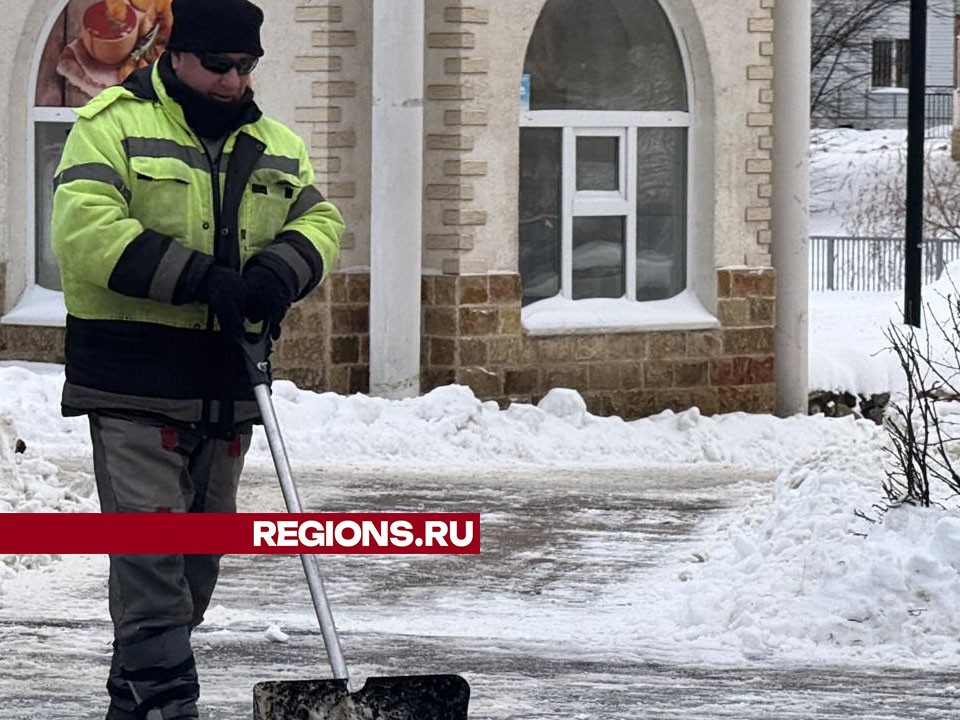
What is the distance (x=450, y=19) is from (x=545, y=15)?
0.98 meters

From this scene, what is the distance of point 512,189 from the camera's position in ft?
51.5

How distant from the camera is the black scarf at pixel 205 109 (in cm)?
556

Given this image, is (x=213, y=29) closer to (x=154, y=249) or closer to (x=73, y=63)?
(x=154, y=249)

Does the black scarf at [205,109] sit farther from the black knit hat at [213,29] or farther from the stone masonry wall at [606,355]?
the stone masonry wall at [606,355]

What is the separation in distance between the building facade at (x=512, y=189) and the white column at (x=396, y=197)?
15 millimetres

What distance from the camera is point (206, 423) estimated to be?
5574mm

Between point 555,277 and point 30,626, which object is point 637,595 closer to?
point 30,626

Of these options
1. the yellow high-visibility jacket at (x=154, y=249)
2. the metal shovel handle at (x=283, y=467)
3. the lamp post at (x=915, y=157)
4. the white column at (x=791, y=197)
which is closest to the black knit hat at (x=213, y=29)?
the yellow high-visibility jacket at (x=154, y=249)

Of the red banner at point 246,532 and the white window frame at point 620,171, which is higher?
the white window frame at point 620,171

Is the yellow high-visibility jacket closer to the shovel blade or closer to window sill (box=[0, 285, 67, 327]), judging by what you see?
the shovel blade

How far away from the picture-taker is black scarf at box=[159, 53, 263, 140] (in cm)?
556

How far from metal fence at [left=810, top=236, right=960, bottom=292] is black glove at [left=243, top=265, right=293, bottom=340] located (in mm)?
26807

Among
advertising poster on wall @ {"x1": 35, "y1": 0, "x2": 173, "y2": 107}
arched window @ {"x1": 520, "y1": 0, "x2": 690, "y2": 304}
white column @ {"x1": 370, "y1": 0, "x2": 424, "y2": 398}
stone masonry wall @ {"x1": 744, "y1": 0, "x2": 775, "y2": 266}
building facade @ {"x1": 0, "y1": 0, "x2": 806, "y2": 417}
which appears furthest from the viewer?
stone masonry wall @ {"x1": 744, "y1": 0, "x2": 775, "y2": 266}

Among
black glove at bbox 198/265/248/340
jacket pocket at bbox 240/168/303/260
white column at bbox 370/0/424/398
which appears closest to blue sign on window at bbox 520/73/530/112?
white column at bbox 370/0/424/398
